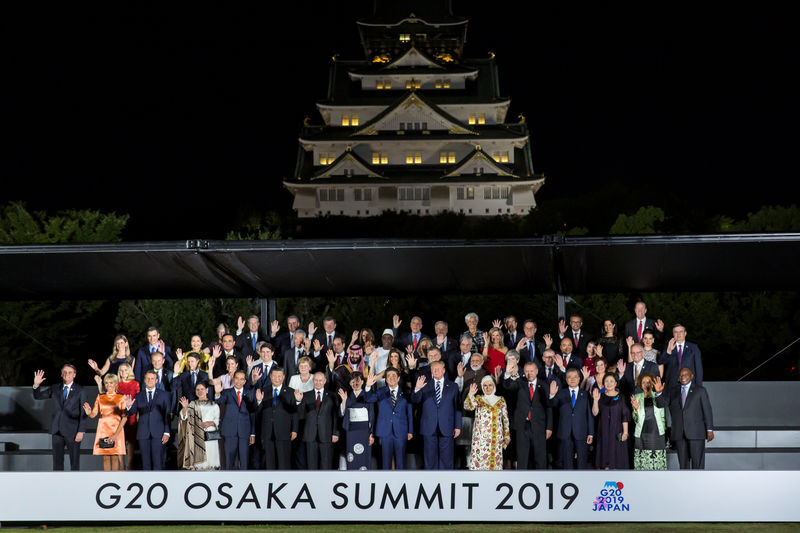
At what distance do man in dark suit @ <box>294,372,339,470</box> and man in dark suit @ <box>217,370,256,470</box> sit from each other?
0.66m

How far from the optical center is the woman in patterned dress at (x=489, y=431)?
9914 mm

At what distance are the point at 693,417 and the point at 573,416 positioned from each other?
4.19 ft

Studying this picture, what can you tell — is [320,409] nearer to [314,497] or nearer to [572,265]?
[314,497]

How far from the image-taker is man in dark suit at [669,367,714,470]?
396 inches

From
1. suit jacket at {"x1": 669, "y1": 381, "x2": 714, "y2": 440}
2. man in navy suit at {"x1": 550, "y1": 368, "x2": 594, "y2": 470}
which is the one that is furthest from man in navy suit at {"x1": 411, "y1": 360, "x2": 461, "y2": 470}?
suit jacket at {"x1": 669, "y1": 381, "x2": 714, "y2": 440}

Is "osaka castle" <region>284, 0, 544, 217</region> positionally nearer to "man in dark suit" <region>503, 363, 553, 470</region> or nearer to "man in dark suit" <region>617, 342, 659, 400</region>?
"man in dark suit" <region>617, 342, 659, 400</region>

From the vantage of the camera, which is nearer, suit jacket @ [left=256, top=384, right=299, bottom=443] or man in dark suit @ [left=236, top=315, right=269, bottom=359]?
suit jacket @ [left=256, top=384, right=299, bottom=443]

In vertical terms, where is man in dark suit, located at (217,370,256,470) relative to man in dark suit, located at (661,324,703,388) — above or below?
below

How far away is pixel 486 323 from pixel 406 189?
37.0 meters

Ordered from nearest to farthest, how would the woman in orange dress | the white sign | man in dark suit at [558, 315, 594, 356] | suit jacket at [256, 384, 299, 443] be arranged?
the white sign
suit jacket at [256, 384, 299, 443]
the woman in orange dress
man in dark suit at [558, 315, 594, 356]

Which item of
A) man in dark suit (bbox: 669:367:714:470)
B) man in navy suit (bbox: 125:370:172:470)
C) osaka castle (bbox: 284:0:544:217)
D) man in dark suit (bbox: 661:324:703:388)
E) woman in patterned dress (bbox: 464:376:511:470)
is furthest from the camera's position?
osaka castle (bbox: 284:0:544:217)

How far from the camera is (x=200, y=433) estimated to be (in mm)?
10273

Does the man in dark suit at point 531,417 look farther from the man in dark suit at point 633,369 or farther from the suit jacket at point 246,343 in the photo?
the suit jacket at point 246,343

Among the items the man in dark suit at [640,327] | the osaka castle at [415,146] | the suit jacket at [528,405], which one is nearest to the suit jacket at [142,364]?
the suit jacket at [528,405]
